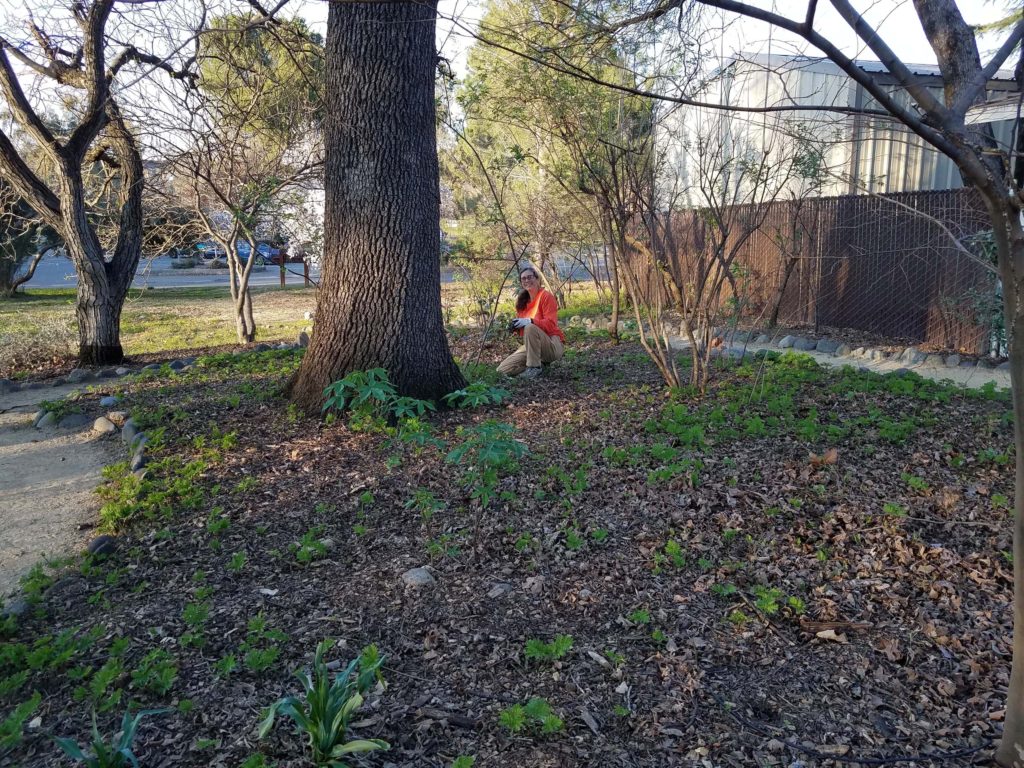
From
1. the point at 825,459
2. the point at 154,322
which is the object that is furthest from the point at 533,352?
the point at 154,322

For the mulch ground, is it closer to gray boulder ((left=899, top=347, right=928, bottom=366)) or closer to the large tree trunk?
the large tree trunk

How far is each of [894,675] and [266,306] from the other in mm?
17332

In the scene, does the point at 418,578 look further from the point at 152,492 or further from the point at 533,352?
the point at 533,352

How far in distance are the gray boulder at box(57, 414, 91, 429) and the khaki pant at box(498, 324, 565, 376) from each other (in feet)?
12.5

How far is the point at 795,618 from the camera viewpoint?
311cm

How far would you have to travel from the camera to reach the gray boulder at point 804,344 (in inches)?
388

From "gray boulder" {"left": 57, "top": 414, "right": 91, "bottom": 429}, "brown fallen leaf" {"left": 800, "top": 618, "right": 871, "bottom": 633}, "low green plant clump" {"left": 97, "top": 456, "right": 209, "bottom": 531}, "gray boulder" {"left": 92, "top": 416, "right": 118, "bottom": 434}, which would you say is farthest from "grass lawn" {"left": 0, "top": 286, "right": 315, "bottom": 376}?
"brown fallen leaf" {"left": 800, "top": 618, "right": 871, "bottom": 633}

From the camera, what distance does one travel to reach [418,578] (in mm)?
3453

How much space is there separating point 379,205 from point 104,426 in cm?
314

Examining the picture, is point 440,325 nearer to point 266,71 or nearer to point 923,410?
point 923,410

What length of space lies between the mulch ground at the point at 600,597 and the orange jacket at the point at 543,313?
1954 millimetres

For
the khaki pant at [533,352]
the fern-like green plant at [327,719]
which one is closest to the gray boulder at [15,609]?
the fern-like green plant at [327,719]

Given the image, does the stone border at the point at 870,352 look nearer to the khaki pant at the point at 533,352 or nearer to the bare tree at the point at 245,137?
the khaki pant at the point at 533,352

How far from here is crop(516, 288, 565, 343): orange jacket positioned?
7.09 meters
